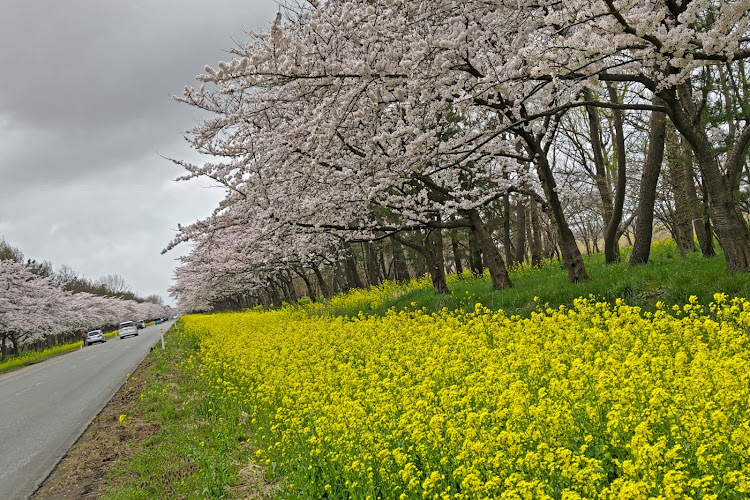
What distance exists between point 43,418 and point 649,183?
46.8 feet

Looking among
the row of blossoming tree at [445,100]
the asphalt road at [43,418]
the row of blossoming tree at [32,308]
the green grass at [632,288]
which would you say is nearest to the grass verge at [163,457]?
the asphalt road at [43,418]

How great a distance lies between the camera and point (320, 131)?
28.8 feet

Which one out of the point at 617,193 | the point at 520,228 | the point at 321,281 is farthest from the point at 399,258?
the point at 617,193

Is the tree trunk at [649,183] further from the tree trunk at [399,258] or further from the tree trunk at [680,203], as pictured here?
the tree trunk at [399,258]

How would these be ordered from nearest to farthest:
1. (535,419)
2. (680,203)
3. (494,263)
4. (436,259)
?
(535,419)
(494,263)
(680,203)
(436,259)

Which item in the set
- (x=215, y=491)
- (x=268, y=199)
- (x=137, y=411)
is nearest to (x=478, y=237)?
(x=268, y=199)

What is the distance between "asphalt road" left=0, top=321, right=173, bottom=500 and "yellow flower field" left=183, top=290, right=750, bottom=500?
10.1 ft

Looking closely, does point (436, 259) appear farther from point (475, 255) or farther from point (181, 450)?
point (181, 450)

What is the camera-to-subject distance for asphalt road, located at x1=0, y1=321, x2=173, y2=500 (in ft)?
24.5

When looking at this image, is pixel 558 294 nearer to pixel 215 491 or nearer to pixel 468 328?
pixel 468 328

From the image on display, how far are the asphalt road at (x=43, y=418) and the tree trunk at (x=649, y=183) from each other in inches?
488

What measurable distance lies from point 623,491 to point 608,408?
1834 millimetres

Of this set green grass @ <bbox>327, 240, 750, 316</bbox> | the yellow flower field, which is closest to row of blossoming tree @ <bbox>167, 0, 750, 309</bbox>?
green grass @ <bbox>327, 240, 750, 316</bbox>

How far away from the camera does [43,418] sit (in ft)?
37.2
